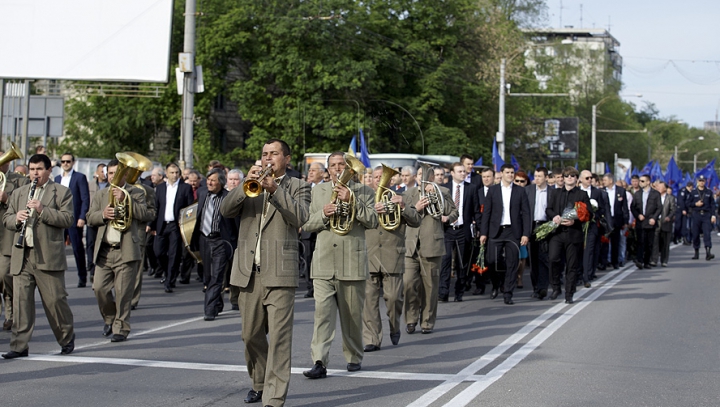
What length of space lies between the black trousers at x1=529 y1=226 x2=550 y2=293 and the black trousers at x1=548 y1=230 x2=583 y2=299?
21 centimetres

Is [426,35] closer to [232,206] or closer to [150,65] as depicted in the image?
[150,65]

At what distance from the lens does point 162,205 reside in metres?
15.6

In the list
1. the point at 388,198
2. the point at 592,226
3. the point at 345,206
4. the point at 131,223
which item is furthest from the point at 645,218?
the point at 345,206

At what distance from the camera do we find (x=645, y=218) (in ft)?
70.3

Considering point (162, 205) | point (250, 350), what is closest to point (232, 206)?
point (250, 350)

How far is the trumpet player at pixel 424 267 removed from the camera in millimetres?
10859

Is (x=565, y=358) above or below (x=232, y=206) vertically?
below

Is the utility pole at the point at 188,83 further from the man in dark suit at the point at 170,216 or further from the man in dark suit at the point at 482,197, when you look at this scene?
the man in dark suit at the point at 482,197

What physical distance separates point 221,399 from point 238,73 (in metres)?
38.7

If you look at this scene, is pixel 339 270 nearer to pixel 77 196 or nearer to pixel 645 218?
pixel 77 196

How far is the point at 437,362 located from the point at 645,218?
1373 cm

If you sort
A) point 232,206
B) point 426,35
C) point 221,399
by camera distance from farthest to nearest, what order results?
point 426,35 < point 221,399 < point 232,206

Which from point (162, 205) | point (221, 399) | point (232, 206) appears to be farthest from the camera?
point (162, 205)

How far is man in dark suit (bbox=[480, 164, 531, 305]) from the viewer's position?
45.9 feet
